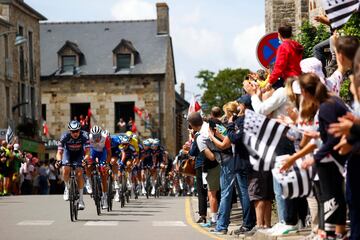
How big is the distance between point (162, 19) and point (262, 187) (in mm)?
62022

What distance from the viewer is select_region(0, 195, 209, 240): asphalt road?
51.8 ft

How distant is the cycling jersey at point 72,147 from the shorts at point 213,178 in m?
3.25

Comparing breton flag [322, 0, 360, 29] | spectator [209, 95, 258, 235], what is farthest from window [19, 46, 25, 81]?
breton flag [322, 0, 360, 29]

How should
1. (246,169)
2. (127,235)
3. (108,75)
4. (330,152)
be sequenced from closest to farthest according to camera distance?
(330,152), (246,169), (127,235), (108,75)

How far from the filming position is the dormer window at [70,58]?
73.9 metres

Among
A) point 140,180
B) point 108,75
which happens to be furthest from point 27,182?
point 108,75

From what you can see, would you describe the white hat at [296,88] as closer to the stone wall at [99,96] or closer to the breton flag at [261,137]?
the breton flag at [261,137]

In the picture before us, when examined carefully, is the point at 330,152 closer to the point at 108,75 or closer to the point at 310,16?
the point at 310,16

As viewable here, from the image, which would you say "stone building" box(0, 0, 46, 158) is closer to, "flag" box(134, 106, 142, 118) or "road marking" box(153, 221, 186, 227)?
"flag" box(134, 106, 142, 118)

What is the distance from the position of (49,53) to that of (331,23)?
65127 millimetres

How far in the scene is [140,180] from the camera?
33125 mm

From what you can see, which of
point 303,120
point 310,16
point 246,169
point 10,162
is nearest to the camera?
point 303,120

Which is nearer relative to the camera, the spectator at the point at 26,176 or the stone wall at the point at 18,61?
the spectator at the point at 26,176

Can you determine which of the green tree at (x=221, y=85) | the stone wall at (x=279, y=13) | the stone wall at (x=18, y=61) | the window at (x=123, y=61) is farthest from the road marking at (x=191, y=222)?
the green tree at (x=221, y=85)
